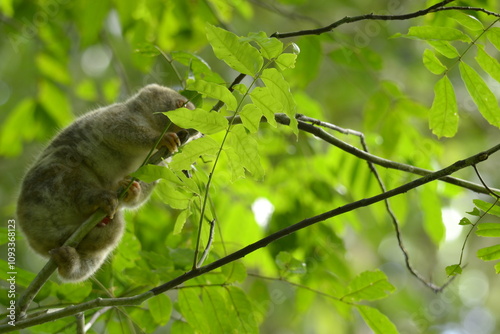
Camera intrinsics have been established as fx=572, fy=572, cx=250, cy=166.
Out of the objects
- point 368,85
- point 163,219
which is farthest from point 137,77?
point 368,85

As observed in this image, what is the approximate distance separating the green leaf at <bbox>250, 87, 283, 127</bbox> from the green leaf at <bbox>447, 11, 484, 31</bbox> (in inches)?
44.5

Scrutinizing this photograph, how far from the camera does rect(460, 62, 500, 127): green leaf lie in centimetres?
301

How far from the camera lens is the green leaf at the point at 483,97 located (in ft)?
9.88

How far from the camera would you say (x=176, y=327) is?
3539mm

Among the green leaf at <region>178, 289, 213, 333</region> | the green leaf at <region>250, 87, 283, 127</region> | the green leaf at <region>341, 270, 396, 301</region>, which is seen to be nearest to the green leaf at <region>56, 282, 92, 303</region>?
the green leaf at <region>178, 289, 213, 333</region>

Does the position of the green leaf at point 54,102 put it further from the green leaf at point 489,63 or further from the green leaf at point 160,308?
the green leaf at point 489,63

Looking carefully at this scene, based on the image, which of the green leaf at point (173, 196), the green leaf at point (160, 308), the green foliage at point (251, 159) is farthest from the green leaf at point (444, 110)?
the green leaf at point (160, 308)

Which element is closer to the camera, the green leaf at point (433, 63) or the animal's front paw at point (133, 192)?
the green leaf at point (433, 63)

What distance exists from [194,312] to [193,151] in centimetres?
111

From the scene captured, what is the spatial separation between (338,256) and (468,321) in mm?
8481

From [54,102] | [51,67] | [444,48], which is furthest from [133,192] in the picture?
[51,67]

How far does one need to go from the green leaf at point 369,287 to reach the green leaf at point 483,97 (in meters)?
1.05

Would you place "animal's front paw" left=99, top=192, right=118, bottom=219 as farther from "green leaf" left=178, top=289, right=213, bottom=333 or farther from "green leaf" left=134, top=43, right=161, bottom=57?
"green leaf" left=134, top=43, right=161, bottom=57

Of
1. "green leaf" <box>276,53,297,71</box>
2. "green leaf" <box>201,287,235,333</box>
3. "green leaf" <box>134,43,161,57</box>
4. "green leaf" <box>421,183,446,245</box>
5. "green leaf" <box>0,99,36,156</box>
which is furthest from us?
"green leaf" <box>0,99,36,156</box>
